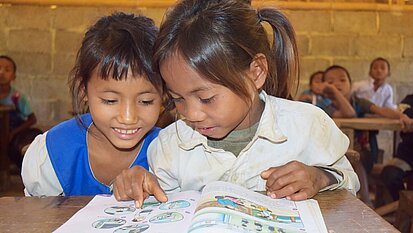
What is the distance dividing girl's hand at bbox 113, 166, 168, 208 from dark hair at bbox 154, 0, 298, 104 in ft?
0.67

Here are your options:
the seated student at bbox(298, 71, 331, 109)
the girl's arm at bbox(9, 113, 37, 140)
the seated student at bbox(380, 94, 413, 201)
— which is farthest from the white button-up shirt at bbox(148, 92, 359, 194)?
the girl's arm at bbox(9, 113, 37, 140)

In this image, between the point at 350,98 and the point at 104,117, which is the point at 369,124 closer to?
the point at 350,98

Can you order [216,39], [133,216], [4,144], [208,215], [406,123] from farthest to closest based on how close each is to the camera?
[4,144], [406,123], [216,39], [133,216], [208,215]

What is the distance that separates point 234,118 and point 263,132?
0.22 feet

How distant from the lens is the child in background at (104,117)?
1210 millimetres

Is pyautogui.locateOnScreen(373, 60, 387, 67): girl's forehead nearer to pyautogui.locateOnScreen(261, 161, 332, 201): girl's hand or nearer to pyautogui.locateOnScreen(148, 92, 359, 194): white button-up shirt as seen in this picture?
pyautogui.locateOnScreen(148, 92, 359, 194): white button-up shirt

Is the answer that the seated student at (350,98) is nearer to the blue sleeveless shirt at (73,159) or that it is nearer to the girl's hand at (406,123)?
the girl's hand at (406,123)

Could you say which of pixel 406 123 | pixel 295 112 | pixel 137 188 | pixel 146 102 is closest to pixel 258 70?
pixel 295 112

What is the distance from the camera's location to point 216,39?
107 cm

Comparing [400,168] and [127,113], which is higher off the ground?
[127,113]

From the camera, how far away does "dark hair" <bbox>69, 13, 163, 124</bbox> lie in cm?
121

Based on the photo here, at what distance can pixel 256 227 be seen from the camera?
744 millimetres

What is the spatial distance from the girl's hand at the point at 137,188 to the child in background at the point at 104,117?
0.69 feet

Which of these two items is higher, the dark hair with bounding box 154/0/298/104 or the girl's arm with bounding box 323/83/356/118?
the dark hair with bounding box 154/0/298/104
